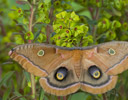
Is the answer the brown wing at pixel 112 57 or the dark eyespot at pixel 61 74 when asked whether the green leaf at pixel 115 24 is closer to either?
the brown wing at pixel 112 57

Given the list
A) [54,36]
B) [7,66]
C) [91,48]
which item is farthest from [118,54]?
[7,66]

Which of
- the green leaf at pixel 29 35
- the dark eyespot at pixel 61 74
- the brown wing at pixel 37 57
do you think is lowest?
the dark eyespot at pixel 61 74

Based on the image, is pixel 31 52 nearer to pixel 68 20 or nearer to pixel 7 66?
pixel 68 20

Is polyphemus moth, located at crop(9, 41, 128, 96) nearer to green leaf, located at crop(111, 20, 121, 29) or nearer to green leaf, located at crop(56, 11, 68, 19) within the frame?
green leaf, located at crop(56, 11, 68, 19)

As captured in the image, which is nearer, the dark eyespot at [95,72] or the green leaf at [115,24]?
the dark eyespot at [95,72]

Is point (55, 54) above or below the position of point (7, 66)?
above

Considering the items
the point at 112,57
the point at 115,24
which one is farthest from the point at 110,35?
the point at 112,57

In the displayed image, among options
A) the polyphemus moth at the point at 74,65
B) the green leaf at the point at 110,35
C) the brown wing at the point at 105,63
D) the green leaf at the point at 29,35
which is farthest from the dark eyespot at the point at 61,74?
the green leaf at the point at 110,35
